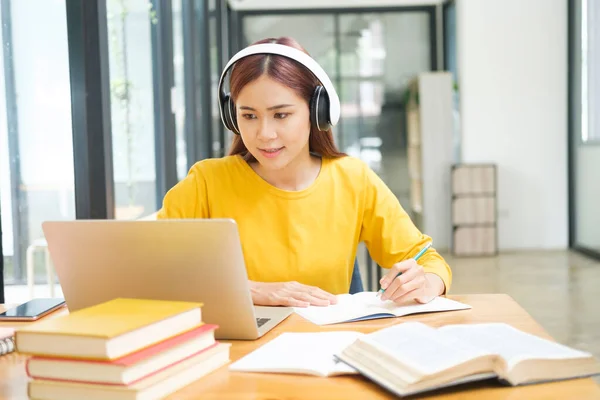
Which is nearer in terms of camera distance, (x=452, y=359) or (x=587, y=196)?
(x=452, y=359)

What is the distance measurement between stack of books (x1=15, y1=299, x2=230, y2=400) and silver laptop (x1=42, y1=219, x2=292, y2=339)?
12 cm

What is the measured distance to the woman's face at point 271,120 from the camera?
1564 mm

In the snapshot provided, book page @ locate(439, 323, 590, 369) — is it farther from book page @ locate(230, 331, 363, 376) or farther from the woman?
the woman

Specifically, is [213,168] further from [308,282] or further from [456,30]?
[456,30]

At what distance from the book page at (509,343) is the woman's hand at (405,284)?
264 millimetres

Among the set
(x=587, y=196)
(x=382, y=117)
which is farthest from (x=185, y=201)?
(x=382, y=117)

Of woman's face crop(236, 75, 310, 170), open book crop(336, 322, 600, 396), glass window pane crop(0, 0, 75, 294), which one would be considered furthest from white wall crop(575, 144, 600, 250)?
open book crop(336, 322, 600, 396)

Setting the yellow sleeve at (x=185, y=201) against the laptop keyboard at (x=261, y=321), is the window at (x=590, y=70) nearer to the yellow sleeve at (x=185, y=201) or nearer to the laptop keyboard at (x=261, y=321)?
the yellow sleeve at (x=185, y=201)

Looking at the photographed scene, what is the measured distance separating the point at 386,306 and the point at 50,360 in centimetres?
69

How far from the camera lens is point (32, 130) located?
7.41 ft

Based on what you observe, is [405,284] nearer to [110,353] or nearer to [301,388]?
[301,388]

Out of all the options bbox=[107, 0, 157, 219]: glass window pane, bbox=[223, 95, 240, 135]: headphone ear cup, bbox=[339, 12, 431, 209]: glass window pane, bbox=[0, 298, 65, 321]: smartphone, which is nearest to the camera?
bbox=[0, 298, 65, 321]: smartphone

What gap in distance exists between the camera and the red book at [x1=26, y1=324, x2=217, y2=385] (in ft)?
2.83

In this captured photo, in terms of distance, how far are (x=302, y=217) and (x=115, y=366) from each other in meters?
0.93
